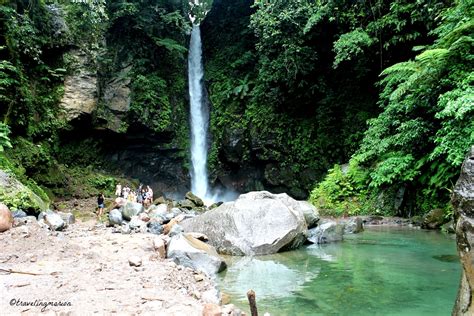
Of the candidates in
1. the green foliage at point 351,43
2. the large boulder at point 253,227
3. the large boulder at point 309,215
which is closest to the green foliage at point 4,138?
the large boulder at point 253,227

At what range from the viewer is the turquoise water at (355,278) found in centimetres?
523

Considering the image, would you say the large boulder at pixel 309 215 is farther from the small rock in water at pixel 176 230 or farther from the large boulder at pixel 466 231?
the large boulder at pixel 466 231

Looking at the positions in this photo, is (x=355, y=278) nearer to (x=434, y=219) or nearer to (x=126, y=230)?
(x=434, y=219)

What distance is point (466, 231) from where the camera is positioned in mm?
3686

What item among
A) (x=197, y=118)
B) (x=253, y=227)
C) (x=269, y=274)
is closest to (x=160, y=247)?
(x=269, y=274)

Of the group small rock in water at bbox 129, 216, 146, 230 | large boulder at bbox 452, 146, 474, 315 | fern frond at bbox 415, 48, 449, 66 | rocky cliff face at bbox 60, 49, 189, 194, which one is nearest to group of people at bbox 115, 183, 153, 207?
rocky cliff face at bbox 60, 49, 189, 194

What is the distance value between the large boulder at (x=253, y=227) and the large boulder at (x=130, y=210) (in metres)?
4.20

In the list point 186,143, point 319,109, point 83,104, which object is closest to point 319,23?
point 319,109

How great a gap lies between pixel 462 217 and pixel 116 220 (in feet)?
36.7

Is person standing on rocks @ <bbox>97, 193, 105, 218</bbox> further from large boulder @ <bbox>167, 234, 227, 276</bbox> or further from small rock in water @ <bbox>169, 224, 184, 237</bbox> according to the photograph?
large boulder @ <bbox>167, 234, 227, 276</bbox>

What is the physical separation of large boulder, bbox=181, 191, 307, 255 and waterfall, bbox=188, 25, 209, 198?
12510mm

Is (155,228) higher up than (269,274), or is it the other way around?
(155,228)

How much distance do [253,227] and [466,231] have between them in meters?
6.06

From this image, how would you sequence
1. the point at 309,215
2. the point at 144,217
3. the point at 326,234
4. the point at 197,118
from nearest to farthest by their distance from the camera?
1. the point at 326,234
2. the point at 309,215
3. the point at 144,217
4. the point at 197,118
